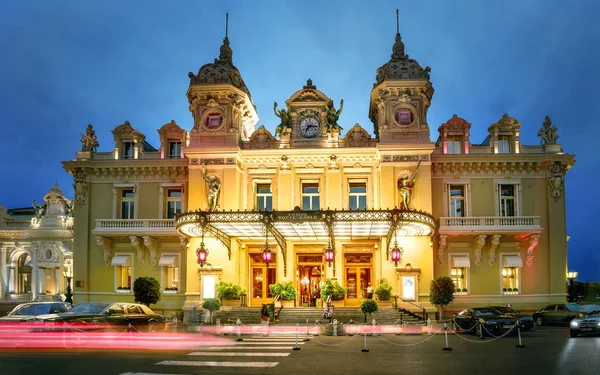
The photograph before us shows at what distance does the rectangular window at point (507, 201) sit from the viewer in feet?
121

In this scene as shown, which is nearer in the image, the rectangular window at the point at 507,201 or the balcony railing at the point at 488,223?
the balcony railing at the point at 488,223

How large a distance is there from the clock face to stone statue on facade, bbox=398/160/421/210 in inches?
243

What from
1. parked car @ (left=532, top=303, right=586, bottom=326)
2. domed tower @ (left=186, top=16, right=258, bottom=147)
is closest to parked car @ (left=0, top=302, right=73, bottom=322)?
domed tower @ (left=186, top=16, right=258, bottom=147)

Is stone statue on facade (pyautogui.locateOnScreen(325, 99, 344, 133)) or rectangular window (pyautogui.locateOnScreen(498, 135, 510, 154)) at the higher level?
stone statue on facade (pyautogui.locateOnScreen(325, 99, 344, 133))

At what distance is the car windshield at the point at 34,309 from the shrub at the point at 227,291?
12130 millimetres

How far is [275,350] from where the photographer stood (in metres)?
19.5

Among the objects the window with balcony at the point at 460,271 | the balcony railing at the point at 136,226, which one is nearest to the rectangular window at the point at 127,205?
the balcony railing at the point at 136,226

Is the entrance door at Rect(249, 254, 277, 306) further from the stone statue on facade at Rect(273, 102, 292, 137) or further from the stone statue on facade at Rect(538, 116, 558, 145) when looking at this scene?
the stone statue on facade at Rect(538, 116, 558, 145)

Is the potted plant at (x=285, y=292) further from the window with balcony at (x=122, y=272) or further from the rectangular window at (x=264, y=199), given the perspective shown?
the window with balcony at (x=122, y=272)

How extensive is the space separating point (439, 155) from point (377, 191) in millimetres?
4551

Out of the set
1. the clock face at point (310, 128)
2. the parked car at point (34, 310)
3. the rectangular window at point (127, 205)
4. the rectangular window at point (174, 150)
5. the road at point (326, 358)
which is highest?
the clock face at point (310, 128)

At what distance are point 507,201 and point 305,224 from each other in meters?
14.1

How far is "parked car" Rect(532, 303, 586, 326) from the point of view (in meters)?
29.2

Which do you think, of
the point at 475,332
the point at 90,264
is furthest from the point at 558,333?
the point at 90,264
